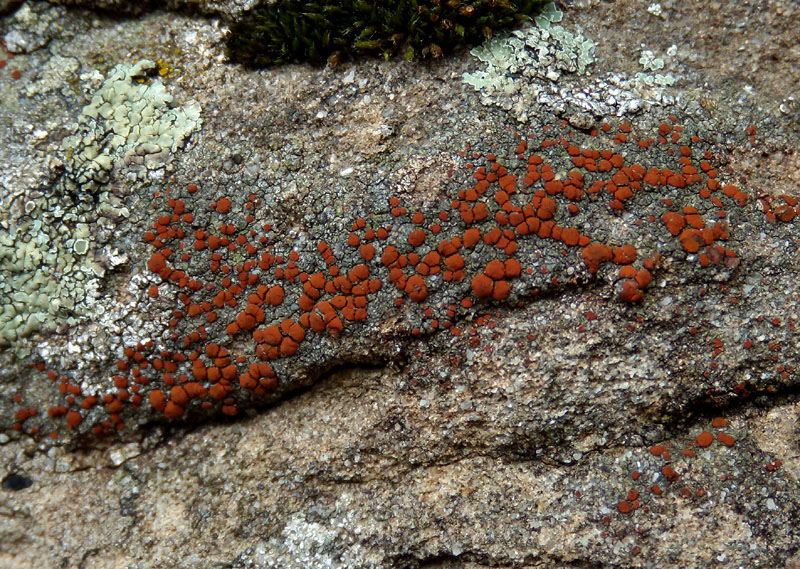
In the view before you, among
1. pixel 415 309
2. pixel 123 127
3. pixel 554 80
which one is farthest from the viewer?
pixel 123 127

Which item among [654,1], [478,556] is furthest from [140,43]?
[478,556]

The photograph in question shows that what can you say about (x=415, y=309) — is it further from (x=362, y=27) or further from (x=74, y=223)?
(x=74, y=223)

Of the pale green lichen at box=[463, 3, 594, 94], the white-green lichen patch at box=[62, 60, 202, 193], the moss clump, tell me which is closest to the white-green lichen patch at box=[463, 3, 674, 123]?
Answer: the pale green lichen at box=[463, 3, 594, 94]

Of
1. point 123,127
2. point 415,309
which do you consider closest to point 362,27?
point 123,127

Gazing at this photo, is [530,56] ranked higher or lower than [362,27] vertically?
lower

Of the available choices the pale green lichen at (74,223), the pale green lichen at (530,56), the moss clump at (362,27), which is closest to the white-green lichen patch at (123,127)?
the pale green lichen at (74,223)

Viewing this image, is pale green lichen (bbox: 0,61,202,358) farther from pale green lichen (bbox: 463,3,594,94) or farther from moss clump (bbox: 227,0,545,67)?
pale green lichen (bbox: 463,3,594,94)
